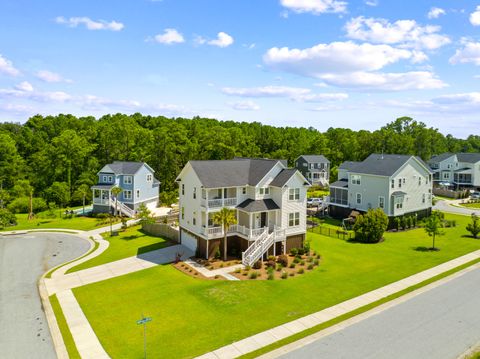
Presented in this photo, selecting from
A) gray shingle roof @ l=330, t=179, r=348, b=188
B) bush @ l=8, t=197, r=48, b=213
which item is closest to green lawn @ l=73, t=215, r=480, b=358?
gray shingle roof @ l=330, t=179, r=348, b=188

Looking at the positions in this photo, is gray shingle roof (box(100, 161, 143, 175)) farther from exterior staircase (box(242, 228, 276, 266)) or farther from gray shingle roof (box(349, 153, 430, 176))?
gray shingle roof (box(349, 153, 430, 176))

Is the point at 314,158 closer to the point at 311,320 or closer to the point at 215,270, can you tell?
the point at 215,270

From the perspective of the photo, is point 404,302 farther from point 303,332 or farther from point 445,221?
point 445,221

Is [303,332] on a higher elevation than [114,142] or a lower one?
lower

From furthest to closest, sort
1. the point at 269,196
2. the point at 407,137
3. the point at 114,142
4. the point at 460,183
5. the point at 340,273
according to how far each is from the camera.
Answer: the point at 407,137 < the point at 460,183 < the point at 114,142 < the point at 269,196 < the point at 340,273

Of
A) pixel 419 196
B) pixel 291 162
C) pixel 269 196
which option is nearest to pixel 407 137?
pixel 291 162

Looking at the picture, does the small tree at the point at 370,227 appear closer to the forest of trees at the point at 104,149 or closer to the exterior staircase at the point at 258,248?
the exterior staircase at the point at 258,248
